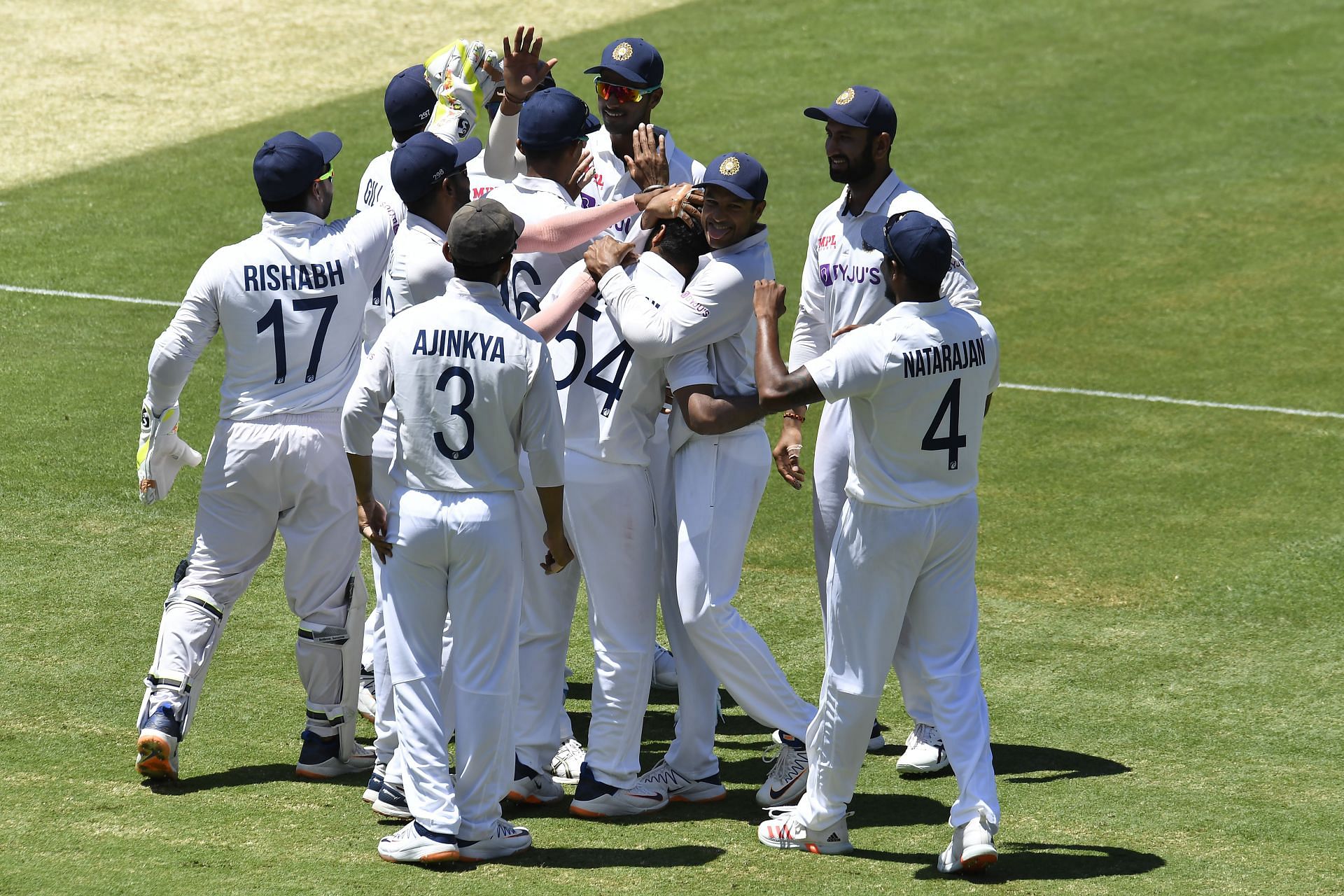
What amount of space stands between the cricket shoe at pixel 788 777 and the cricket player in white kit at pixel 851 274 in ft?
2.05

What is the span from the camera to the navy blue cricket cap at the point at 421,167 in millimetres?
6375

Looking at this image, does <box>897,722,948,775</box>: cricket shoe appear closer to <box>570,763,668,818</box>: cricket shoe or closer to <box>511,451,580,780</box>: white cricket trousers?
<box>570,763,668,818</box>: cricket shoe

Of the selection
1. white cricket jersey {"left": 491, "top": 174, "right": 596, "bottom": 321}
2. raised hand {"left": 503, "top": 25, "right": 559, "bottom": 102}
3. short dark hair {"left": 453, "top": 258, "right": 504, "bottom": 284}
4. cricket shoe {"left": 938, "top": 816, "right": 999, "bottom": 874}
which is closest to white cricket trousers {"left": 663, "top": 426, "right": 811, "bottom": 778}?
cricket shoe {"left": 938, "top": 816, "right": 999, "bottom": 874}

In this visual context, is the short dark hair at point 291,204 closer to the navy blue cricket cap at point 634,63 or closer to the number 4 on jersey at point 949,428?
the navy blue cricket cap at point 634,63

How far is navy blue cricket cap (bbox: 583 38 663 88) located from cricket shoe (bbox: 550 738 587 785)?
288 cm

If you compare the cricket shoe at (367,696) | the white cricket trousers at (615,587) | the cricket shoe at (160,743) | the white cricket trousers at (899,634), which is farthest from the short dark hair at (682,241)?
the cricket shoe at (160,743)

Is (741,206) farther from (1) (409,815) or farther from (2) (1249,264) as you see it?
(2) (1249,264)

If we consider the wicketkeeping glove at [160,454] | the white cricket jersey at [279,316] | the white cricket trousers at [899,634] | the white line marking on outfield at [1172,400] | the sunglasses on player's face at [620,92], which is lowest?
the white cricket trousers at [899,634]

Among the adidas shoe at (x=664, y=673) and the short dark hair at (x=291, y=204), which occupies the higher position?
the short dark hair at (x=291, y=204)

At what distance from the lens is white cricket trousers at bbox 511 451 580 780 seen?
6613 millimetres

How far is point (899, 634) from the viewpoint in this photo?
5906mm

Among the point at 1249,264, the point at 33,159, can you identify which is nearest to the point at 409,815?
the point at 1249,264

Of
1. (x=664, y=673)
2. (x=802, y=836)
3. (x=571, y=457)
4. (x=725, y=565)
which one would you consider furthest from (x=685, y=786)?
(x=664, y=673)

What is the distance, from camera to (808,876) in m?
5.80
